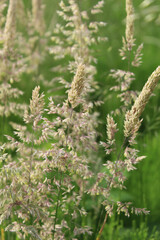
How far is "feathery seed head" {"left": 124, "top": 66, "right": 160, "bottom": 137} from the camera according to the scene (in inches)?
34.8

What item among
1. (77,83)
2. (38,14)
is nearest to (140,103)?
(77,83)

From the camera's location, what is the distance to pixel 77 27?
1.38 meters

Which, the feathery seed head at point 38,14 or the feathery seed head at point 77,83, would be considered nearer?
the feathery seed head at point 77,83

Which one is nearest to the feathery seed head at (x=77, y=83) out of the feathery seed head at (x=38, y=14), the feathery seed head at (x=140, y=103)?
the feathery seed head at (x=140, y=103)

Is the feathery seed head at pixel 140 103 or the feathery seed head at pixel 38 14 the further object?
the feathery seed head at pixel 38 14

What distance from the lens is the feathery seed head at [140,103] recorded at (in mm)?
884

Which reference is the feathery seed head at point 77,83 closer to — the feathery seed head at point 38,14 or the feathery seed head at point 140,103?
the feathery seed head at point 140,103

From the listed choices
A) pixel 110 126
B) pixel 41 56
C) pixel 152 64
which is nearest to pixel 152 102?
pixel 152 64

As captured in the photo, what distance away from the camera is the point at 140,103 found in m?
0.90

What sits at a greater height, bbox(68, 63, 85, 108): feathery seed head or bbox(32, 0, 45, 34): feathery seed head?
bbox(32, 0, 45, 34): feathery seed head

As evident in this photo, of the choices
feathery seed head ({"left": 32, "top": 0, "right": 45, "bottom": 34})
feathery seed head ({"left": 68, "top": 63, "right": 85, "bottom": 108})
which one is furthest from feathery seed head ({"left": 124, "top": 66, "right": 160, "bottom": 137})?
feathery seed head ({"left": 32, "top": 0, "right": 45, "bottom": 34})

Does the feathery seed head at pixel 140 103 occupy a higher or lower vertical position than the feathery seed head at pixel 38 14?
lower

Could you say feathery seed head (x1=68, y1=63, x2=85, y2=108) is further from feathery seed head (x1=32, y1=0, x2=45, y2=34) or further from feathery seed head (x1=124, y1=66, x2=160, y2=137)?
feathery seed head (x1=32, y1=0, x2=45, y2=34)

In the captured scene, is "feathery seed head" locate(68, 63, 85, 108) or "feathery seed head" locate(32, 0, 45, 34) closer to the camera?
"feathery seed head" locate(68, 63, 85, 108)
